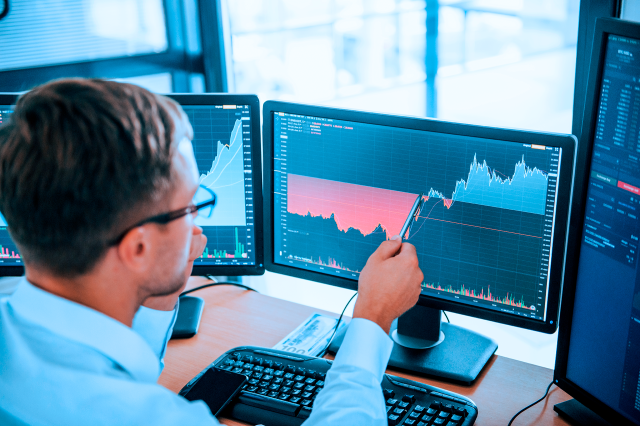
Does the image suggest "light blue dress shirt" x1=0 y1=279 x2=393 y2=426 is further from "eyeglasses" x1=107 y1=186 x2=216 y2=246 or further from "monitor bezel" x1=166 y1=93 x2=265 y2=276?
"monitor bezel" x1=166 y1=93 x2=265 y2=276

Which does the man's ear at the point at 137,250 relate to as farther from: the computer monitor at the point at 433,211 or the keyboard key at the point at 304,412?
the computer monitor at the point at 433,211

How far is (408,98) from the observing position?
391cm

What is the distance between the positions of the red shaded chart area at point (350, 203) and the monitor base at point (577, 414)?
45 centimetres

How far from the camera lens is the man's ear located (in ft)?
2.51

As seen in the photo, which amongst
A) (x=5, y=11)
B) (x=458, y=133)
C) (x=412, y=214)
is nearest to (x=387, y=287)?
(x=412, y=214)

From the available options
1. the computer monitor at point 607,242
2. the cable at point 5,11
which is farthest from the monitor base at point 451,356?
the cable at point 5,11

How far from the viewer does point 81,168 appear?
69 centimetres

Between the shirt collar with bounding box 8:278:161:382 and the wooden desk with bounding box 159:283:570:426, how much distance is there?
369 millimetres

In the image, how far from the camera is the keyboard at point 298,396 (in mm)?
1025

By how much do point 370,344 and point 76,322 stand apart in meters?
0.44

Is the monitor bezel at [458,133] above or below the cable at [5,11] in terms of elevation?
below

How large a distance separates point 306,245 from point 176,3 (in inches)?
51.8

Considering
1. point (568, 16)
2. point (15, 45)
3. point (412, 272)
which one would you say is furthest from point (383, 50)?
point (412, 272)

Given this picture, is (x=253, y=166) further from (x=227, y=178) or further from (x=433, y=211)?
(x=433, y=211)
